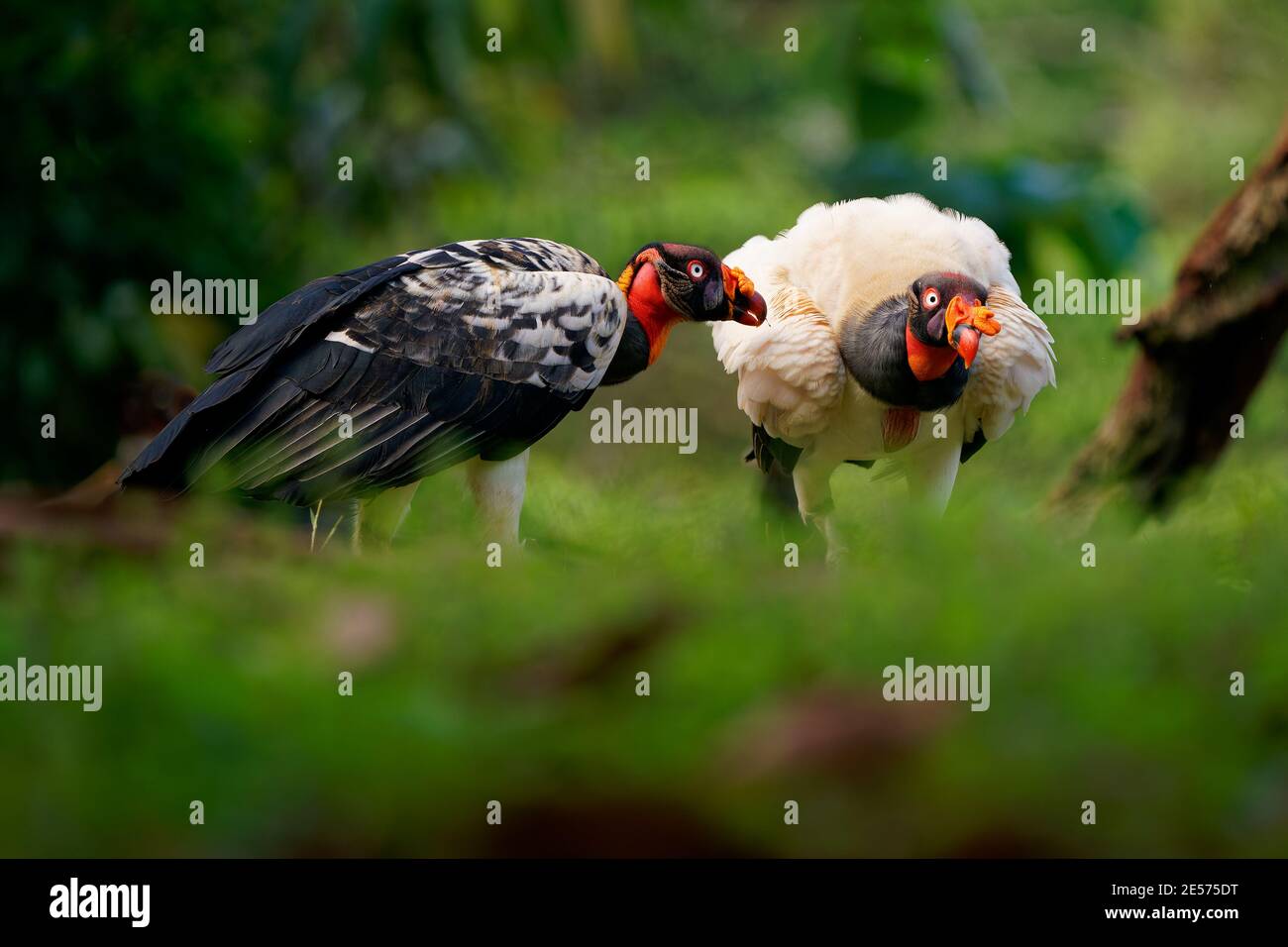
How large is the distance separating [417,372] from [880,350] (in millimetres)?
1342

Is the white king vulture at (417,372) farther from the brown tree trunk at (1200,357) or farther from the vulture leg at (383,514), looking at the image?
the brown tree trunk at (1200,357)

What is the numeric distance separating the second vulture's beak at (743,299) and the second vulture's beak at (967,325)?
1.76 ft

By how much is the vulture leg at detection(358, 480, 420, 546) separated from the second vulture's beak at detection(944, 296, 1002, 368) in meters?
1.57

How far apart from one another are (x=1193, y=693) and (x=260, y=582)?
5.17ft

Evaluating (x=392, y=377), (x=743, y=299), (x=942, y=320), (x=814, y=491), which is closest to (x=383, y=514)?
(x=392, y=377)

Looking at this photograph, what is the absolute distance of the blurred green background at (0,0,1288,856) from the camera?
6.01ft

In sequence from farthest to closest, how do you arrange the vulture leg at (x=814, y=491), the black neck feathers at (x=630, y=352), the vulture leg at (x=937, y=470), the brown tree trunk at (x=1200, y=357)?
the brown tree trunk at (x=1200, y=357)
the vulture leg at (x=814, y=491)
the vulture leg at (x=937, y=470)
the black neck feathers at (x=630, y=352)

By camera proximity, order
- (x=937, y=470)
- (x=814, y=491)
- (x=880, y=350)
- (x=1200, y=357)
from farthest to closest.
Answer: (x=1200, y=357), (x=814, y=491), (x=937, y=470), (x=880, y=350)

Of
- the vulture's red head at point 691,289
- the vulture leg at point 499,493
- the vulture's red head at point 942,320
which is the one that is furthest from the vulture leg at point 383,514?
the vulture's red head at point 942,320

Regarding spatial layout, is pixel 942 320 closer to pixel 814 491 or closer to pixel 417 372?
pixel 814 491

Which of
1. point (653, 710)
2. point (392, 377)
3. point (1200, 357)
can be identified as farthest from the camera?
point (1200, 357)

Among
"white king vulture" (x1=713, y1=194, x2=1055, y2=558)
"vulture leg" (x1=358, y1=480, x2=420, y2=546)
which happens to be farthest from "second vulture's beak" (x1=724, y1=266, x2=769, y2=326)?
"vulture leg" (x1=358, y1=480, x2=420, y2=546)

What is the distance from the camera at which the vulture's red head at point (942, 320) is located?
416 cm

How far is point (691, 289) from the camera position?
4.39 metres
